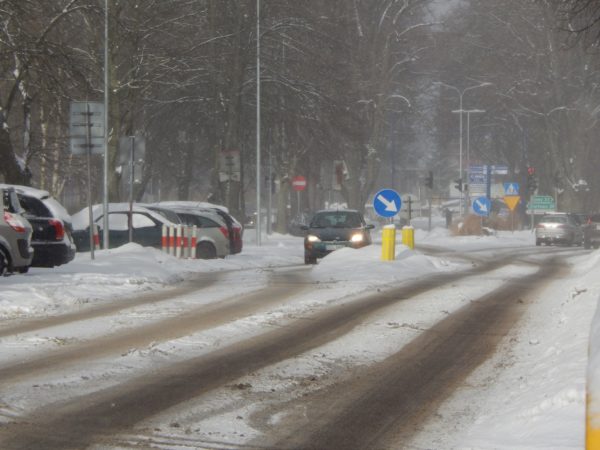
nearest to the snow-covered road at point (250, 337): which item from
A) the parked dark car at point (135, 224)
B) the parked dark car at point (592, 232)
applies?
the parked dark car at point (135, 224)

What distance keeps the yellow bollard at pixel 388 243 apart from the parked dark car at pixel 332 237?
15.2ft

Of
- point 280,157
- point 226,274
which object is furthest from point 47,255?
point 280,157

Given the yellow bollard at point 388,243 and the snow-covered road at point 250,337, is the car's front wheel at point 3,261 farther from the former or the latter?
the yellow bollard at point 388,243

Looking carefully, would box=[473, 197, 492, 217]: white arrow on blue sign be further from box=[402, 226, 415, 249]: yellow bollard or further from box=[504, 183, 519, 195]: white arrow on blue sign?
box=[402, 226, 415, 249]: yellow bollard

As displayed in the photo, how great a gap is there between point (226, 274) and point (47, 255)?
5176 millimetres

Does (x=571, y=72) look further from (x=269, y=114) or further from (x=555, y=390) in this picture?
(x=555, y=390)

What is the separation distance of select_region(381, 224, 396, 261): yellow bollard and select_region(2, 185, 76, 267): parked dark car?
23.9 ft

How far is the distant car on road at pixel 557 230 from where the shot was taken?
2058 inches

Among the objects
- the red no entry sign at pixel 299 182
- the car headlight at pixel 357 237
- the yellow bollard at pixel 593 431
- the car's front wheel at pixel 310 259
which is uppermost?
the red no entry sign at pixel 299 182

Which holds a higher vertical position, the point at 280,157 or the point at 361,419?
the point at 280,157

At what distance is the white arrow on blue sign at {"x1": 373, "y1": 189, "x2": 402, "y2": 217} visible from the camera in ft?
89.6

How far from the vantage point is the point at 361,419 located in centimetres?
833

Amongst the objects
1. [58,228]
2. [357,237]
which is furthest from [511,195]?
[58,228]

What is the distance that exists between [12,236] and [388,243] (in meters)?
9.35
